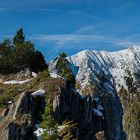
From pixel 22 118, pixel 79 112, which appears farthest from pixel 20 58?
pixel 22 118

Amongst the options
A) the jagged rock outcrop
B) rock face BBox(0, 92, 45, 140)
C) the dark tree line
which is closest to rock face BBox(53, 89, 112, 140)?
the jagged rock outcrop

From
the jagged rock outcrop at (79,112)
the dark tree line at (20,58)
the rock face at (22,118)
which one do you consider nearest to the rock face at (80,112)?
the jagged rock outcrop at (79,112)

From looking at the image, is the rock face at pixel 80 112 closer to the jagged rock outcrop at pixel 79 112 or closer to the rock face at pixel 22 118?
the jagged rock outcrop at pixel 79 112

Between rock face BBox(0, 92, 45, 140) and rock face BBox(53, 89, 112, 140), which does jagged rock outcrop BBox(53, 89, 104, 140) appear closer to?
rock face BBox(53, 89, 112, 140)

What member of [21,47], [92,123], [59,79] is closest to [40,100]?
[59,79]

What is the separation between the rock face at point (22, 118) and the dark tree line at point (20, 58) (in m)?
36.8

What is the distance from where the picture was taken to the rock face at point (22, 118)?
258ft

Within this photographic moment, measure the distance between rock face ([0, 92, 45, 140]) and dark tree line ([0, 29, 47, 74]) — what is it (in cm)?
3682

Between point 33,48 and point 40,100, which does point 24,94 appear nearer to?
point 40,100

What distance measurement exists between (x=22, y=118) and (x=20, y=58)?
147 feet

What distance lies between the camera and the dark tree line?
12475cm

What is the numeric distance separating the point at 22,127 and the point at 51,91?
43.4 feet

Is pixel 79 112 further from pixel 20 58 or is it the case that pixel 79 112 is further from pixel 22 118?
pixel 20 58

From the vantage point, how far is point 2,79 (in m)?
117
